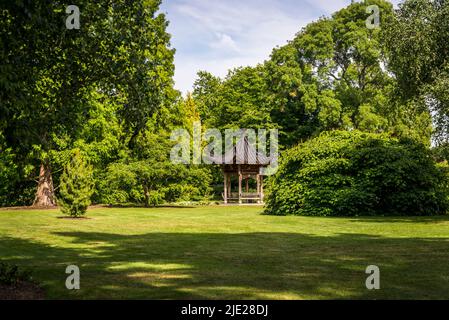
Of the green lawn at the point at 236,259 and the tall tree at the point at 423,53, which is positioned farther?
the tall tree at the point at 423,53

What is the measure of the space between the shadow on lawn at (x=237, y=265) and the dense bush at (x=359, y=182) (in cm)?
911

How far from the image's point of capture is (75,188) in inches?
883

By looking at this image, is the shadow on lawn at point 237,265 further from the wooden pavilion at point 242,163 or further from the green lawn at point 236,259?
the wooden pavilion at point 242,163

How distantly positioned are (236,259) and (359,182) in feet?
49.5

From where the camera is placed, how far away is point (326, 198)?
23.9 meters

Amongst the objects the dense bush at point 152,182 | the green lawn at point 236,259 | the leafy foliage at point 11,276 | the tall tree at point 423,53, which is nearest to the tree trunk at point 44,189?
the dense bush at point 152,182

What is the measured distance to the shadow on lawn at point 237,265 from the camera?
7.18 m

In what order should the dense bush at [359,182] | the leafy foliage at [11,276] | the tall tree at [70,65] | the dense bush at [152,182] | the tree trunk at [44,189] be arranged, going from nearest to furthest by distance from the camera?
1. the tall tree at [70,65]
2. the leafy foliage at [11,276]
3. the dense bush at [359,182]
4. the dense bush at [152,182]
5. the tree trunk at [44,189]

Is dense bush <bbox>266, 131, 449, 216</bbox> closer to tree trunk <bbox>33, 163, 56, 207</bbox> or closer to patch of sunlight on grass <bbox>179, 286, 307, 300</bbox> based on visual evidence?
tree trunk <bbox>33, 163, 56, 207</bbox>

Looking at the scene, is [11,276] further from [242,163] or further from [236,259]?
[242,163]

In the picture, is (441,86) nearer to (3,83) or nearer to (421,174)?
(421,174)

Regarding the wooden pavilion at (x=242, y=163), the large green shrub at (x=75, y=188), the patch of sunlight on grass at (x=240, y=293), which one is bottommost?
the patch of sunlight on grass at (x=240, y=293)

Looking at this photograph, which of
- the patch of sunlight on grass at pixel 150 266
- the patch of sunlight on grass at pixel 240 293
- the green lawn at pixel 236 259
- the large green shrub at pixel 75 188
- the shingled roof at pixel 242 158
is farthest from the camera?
the shingled roof at pixel 242 158
